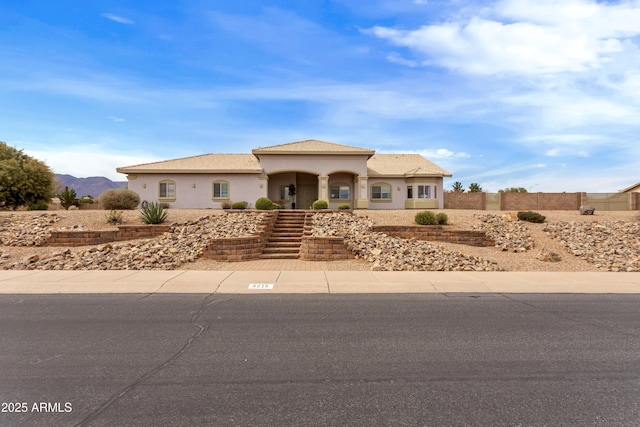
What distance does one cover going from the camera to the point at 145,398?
4.17 m

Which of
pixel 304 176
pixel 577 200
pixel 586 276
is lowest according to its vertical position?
pixel 586 276

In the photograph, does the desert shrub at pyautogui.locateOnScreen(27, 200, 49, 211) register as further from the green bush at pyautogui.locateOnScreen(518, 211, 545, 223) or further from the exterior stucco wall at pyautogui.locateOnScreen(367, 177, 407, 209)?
the green bush at pyautogui.locateOnScreen(518, 211, 545, 223)

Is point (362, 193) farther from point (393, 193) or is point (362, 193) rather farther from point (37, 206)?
point (37, 206)

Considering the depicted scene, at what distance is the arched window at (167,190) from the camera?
32.1 metres

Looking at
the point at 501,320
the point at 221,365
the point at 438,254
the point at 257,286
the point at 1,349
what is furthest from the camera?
the point at 438,254

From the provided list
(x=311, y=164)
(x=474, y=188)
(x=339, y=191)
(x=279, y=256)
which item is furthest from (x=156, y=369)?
(x=474, y=188)

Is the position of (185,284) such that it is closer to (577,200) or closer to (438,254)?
(438,254)

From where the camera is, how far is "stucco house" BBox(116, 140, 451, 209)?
3139 cm

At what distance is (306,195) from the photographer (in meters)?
33.9

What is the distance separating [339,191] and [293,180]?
3.88 m

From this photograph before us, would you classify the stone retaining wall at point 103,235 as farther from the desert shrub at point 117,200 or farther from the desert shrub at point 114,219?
the desert shrub at point 117,200

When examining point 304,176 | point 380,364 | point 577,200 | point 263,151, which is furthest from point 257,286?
point 577,200

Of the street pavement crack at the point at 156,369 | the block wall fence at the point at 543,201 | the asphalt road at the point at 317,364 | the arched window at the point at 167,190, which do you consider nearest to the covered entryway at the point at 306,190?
the arched window at the point at 167,190

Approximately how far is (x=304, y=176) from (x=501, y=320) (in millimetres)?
27554
